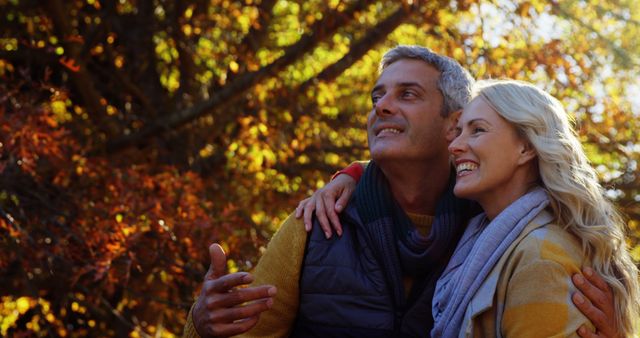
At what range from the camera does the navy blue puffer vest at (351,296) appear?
320 centimetres

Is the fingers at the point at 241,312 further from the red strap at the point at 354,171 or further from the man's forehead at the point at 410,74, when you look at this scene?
the man's forehead at the point at 410,74

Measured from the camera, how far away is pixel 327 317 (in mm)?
3256

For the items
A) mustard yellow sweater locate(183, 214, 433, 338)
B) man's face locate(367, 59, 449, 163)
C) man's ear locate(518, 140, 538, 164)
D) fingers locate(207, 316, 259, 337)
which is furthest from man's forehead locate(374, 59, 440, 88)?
fingers locate(207, 316, 259, 337)

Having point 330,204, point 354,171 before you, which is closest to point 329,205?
point 330,204

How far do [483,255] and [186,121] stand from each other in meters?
3.92

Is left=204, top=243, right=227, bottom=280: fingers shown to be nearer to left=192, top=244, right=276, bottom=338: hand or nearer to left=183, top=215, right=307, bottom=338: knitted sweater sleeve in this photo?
left=192, top=244, right=276, bottom=338: hand

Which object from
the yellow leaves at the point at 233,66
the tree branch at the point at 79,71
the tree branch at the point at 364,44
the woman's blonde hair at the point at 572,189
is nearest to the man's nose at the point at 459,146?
the woman's blonde hair at the point at 572,189

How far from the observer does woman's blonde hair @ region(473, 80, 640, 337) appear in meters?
2.80

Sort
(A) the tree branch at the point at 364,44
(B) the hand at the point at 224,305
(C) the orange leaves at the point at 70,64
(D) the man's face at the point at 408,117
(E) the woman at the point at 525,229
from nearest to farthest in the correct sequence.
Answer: (E) the woman at the point at 525,229 < (B) the hand at the point at 224,305 < (D) the man's face at the point at 408,117 < (C) the orange leaves at the point at 70,64 < (A) the tree branch at the point at 364,44

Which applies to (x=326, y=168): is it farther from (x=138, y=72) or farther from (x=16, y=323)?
(x=16, y=323)

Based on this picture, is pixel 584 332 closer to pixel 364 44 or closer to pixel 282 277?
pixel 282 277

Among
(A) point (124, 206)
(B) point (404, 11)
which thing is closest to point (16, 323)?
(A) point (124, 206)

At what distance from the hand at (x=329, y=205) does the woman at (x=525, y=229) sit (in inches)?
20.3

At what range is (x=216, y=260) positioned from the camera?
310 centimetres
